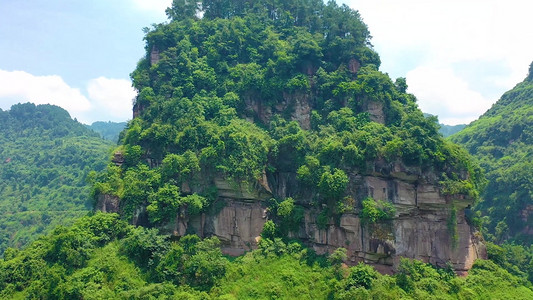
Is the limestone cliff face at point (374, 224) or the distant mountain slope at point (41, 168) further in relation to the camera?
the distant mountain slope at point (41, 168)

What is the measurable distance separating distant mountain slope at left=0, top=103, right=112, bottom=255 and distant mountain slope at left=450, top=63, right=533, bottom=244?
5212cm

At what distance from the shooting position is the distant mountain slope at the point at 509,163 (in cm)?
4175

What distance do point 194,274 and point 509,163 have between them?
131 feet

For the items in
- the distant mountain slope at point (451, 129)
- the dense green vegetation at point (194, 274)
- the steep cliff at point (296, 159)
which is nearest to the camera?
the dense green vegetation at point (194, 274)

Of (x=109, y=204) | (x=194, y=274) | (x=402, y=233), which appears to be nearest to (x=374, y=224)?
(x=402, y=233)

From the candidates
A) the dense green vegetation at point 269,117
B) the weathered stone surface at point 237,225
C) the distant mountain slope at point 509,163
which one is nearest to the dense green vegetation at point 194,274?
the weathered stone surface at point 237,225

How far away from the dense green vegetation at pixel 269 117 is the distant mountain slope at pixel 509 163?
13.9 m

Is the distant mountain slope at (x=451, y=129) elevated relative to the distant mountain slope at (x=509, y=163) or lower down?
elevated

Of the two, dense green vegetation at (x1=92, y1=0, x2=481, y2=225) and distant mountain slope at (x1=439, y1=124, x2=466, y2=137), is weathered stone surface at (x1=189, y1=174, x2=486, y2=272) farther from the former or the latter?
distant mountain slope at (x1=439, y1=124, x2=466, y2=137)

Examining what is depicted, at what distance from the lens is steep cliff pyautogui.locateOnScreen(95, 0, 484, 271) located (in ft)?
97.6

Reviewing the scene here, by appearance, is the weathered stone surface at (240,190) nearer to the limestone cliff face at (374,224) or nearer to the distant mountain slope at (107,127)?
the limestone cliff face at (374,224)

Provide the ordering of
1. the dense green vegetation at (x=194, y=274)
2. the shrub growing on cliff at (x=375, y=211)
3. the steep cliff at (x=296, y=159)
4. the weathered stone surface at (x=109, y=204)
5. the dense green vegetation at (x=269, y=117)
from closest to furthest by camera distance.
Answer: the dense green vegetation at (x=194, y=274)
the shrub growing on cliff at (x=375, y=211)
the steep cliff at (x=296, y=159)
the dense green vegetation at (x=269, y=117)
the weathered stone surface at (x=109, y=204)

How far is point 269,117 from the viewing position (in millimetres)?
37438

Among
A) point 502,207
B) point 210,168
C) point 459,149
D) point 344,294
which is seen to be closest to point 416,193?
point 459,149
